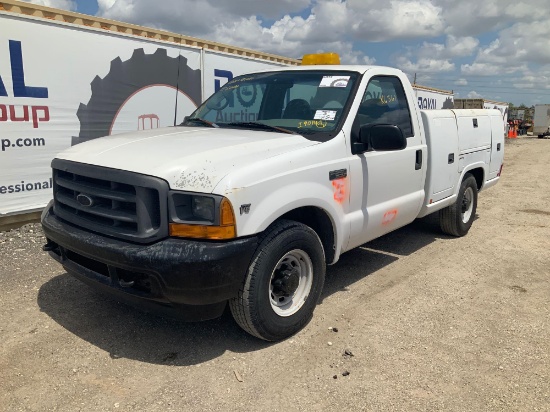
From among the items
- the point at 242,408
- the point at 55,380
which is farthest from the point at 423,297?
the point at 55,380

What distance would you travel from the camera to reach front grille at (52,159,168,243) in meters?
2.85

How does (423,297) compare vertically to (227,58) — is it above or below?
below

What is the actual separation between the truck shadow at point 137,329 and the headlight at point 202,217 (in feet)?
3.10

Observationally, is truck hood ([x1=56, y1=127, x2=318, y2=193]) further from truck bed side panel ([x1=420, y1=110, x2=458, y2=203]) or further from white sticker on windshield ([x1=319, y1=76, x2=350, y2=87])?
truck bed side panel ([x1=420, y1=110, x2=458, y2=203])

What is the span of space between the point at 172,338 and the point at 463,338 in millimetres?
2156

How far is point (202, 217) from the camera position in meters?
2.86

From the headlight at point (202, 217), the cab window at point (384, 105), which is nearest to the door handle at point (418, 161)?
the cab window at point (384, 105)

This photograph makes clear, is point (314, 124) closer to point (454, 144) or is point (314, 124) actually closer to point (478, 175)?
point (454, 144)

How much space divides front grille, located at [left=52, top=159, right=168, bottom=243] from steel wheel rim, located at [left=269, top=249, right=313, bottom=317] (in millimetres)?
909

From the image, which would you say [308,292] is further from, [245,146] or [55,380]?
[55,380]

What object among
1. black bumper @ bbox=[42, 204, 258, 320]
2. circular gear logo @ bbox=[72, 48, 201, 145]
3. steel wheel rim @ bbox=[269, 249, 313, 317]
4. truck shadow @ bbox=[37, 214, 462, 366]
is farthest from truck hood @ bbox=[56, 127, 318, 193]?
circular gear logo @ bbox=[72, 48, 201, 145]

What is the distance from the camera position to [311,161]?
3402mm

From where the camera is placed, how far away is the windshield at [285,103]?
382 cm

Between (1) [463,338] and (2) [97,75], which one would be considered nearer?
(1) [463,338]
